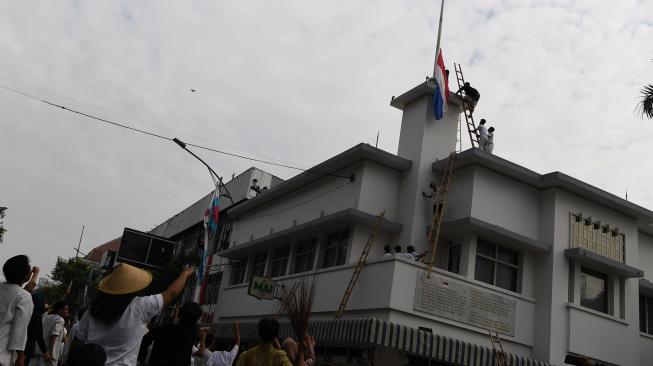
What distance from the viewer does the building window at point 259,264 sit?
23.3 metres

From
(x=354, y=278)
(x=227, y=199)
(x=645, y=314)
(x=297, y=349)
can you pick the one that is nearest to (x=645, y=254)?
(x=645, y=314)

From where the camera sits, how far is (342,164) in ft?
62.1

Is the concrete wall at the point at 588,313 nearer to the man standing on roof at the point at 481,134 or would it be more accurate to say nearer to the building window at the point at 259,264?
the man standing on roof at the point at 481,134

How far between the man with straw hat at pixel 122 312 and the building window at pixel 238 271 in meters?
20.0

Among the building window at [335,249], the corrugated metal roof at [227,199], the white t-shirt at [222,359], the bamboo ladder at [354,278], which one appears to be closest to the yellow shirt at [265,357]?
the white t-shirt at [222,359]

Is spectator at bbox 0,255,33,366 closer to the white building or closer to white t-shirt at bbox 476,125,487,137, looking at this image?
the white building

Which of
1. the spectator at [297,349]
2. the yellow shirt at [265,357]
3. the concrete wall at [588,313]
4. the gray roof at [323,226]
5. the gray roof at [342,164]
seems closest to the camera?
the yellow shirt at [265,357]

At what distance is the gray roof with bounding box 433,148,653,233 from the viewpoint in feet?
54.4

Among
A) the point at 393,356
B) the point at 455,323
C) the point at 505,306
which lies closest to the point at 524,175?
the point at 505,306

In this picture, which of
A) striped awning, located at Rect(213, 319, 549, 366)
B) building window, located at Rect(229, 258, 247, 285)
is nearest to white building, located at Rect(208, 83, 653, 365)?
striped awning, located at Rect(213, 319, 549, 366)

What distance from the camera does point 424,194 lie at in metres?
17.3

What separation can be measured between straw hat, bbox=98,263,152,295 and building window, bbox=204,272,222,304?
2424cm

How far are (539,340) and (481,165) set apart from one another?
502cm

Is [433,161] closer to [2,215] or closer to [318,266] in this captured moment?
[318,266]
